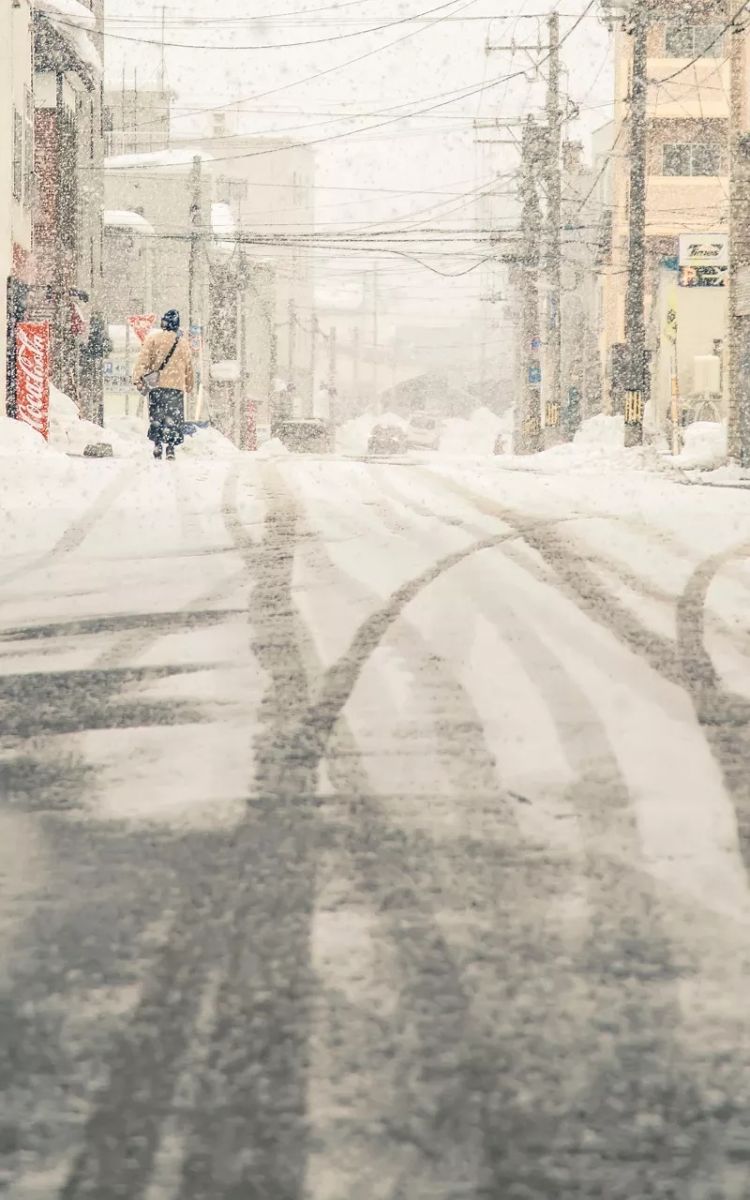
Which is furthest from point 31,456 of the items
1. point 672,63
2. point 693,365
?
point 672,63

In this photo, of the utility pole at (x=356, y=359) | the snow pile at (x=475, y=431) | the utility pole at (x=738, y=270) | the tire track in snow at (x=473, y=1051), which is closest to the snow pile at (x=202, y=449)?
the utility pole at (x=738, y=270)

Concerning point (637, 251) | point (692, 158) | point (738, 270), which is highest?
point (692, 158)

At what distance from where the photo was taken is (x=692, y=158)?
5122 centimetres

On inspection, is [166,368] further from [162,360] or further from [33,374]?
[33,374]

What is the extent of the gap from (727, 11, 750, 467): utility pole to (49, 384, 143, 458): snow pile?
386 inches

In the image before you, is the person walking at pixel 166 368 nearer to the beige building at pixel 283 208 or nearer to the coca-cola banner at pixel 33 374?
the coca-cola banner at pixel 33 374

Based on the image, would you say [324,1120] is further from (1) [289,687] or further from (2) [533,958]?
(1) [289,687]

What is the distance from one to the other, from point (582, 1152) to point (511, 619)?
4742 millimetres

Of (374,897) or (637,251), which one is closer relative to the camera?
(374,897)

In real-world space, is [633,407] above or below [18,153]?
below

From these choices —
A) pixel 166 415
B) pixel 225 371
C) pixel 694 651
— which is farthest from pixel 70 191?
pixel 694 651

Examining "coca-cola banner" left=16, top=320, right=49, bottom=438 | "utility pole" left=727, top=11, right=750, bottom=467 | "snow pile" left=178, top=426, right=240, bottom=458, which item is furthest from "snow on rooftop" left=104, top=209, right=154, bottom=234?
"utility pole" left=727, top=11, right=750, bottom=467

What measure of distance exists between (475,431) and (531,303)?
55070 mm

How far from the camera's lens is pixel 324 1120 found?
7.42ft
